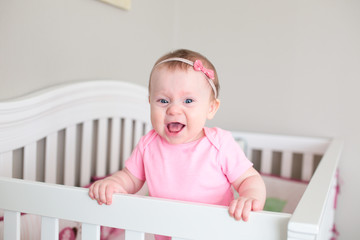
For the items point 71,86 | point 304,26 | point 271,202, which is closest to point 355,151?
point 271,202

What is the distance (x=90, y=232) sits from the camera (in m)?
0.71

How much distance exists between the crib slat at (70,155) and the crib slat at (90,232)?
528mm

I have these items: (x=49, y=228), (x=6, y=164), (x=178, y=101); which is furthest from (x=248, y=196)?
(x=6, y=164)

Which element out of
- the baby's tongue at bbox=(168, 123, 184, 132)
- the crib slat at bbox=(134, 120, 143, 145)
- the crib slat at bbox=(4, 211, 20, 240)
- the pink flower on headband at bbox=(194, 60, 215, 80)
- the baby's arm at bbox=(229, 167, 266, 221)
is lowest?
the crib slat at bbox=(4, 211, 20, 240)

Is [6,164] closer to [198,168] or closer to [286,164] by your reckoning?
[198,168]

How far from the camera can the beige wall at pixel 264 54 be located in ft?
5.08

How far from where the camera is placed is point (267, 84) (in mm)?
1899

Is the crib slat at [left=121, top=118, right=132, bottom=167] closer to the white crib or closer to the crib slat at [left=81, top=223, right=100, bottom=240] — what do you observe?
the white crib

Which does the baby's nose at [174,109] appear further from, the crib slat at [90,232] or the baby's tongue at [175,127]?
the crib slat at [90,232]

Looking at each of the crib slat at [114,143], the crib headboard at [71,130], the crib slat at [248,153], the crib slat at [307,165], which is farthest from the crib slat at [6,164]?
the crib slat at [307,165]

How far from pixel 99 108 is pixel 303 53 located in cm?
102

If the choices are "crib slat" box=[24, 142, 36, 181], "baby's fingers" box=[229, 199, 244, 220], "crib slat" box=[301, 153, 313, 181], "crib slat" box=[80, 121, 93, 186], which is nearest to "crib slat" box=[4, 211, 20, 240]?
"crib slat" box=[24, 142, 36, 181]

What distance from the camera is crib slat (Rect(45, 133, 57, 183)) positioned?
3.71 feet

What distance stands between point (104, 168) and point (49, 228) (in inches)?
26.9
